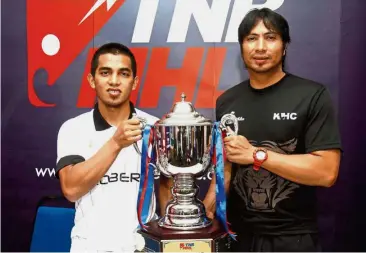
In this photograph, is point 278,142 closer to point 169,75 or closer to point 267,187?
point 267,187

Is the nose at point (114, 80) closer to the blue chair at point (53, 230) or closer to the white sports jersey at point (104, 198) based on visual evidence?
the white sports jersey at point (104, 198)

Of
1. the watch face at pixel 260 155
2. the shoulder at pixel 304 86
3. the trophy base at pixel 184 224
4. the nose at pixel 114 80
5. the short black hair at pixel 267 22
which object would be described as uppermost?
the short black hair at pixel 267 22

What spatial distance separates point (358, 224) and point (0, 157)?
75.0 inches

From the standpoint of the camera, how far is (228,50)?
2.31 m

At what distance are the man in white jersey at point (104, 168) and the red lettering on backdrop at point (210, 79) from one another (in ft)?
1.83

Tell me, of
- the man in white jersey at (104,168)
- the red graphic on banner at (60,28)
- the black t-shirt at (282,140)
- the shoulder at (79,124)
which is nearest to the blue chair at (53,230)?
the man in white jersey at (104,168)

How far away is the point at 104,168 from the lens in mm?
1669

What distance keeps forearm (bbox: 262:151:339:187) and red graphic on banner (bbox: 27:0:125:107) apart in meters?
1.24

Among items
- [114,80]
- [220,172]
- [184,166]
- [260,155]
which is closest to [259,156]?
[260,155]

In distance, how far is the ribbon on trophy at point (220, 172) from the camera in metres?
1.54

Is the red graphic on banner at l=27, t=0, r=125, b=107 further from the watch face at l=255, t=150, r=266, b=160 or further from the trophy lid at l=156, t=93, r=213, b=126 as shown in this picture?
the watch face at l=255, t=150, r=266, b=160

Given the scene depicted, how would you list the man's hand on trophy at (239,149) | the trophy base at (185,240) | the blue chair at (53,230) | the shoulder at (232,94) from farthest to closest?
the blue chair at (53,230)
the shoulder at (232,94)
the man's hand on trophy at (239,149)
the trophy base at (185,240)

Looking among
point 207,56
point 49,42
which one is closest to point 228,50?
point 207,56

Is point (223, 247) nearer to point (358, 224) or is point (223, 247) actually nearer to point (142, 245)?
point (142, 245)
